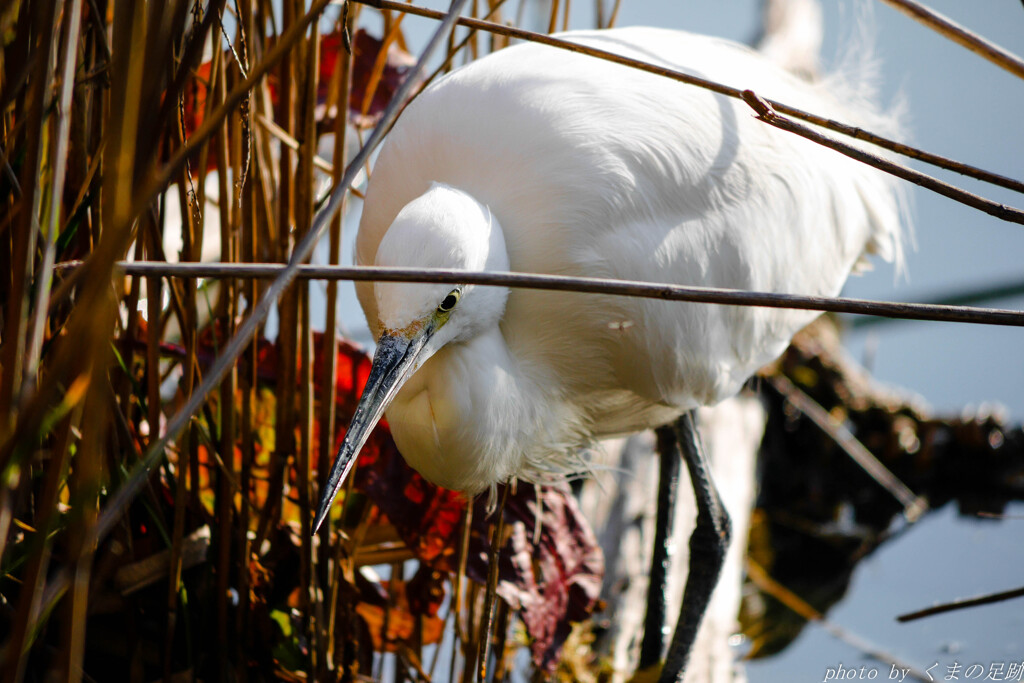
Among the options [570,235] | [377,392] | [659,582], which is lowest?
[659,582]

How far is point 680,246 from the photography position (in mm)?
1230

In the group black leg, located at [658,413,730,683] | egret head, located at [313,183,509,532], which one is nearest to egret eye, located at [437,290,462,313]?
egret head, located at [313,183,509,532]

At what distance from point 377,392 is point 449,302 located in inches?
4.9

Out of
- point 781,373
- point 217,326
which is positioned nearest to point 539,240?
point 217,326

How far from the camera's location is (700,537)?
1.62 meters

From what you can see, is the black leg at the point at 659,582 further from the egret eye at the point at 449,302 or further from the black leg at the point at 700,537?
the egret eye at the point at 449,302

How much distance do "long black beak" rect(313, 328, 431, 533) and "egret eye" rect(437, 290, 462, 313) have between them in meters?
0.03

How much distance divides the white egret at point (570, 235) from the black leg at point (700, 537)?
174 millimetres

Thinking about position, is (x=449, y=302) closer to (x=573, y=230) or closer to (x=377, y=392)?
(x=377, y=392)

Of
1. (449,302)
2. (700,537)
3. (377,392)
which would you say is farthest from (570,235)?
(700,537)

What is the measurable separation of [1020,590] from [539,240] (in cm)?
64

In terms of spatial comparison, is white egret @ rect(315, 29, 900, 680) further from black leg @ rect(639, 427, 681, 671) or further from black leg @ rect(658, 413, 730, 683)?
black leg @ rect(639, 427, 681, 671)

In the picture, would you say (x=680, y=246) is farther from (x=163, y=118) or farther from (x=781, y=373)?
(x=781, y=373)

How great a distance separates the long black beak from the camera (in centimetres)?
90
